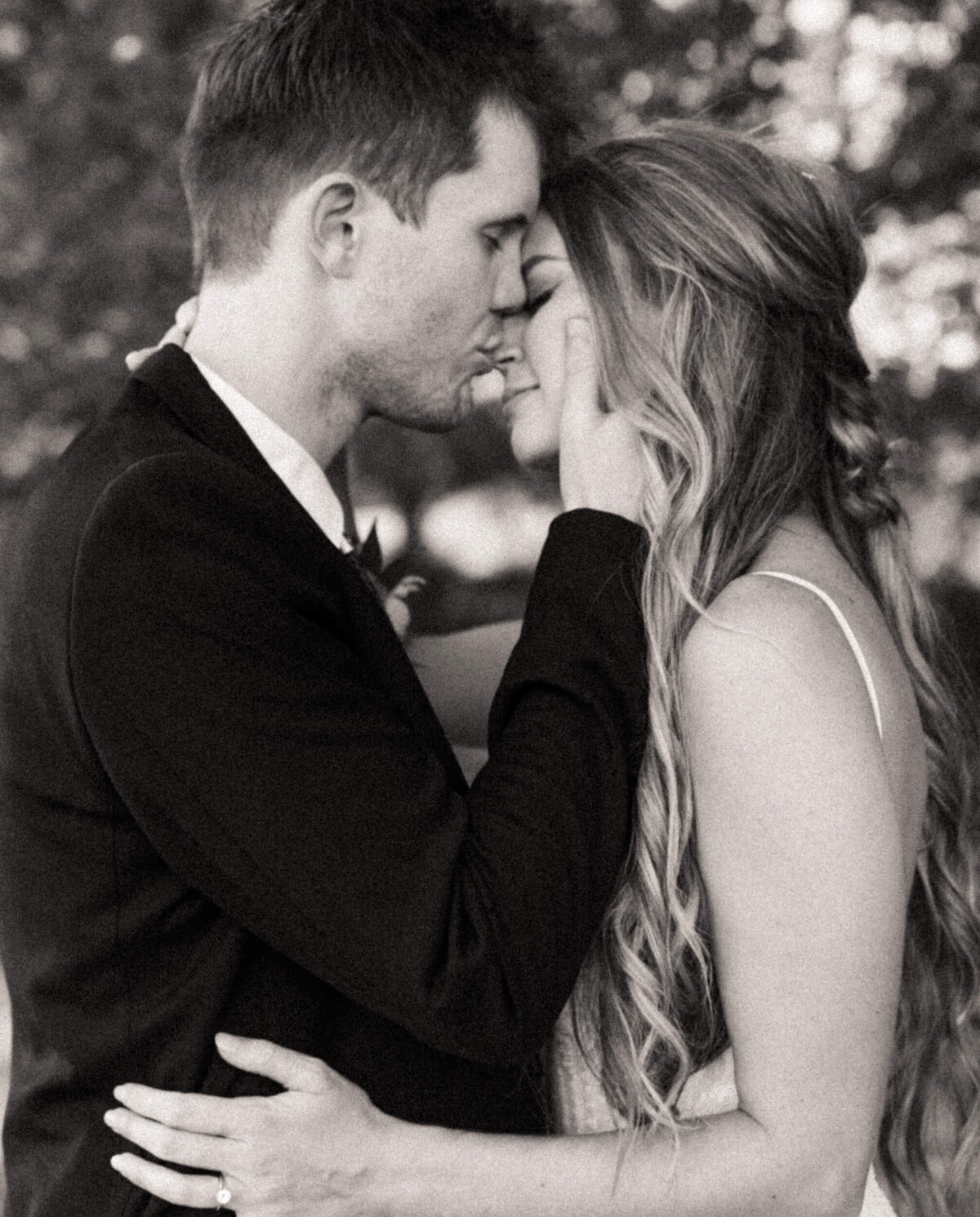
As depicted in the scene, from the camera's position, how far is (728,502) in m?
1.92

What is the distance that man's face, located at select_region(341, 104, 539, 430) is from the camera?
2.08 m

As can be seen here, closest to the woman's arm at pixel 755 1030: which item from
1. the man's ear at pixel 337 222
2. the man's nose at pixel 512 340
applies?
the man's nose at pixel 512 340

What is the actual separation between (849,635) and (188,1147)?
93cm

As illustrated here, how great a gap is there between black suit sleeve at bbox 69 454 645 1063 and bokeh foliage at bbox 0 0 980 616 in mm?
2169

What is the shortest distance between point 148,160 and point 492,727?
8.09ft

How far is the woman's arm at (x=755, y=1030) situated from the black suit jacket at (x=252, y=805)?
0.08 meters

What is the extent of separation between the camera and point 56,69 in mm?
3721

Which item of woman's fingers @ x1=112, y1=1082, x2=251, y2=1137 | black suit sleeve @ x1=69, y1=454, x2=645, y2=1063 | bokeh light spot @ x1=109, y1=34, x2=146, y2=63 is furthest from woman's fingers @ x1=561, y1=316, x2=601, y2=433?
bokeh light spot @ x1=109, y1=34, x2=146, y2=63

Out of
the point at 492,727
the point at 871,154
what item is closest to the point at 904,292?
the point at 871,154

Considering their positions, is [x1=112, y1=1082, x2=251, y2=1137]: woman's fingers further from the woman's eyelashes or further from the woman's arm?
the woman's eyelashes

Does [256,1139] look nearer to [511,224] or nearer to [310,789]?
[310,789]

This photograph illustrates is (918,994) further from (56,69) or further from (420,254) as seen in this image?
(56,69)

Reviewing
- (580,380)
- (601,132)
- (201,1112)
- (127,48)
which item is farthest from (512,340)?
(127,48)

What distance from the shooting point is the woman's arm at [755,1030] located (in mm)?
1683
